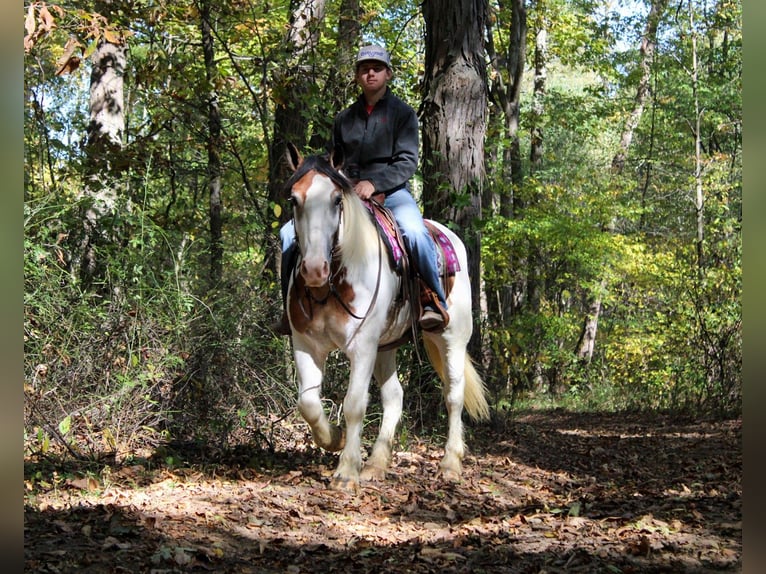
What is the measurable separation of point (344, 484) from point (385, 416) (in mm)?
1267

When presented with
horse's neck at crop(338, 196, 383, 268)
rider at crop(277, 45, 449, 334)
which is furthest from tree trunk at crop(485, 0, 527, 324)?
horse's neck at crop(338, 196, 383, 268)

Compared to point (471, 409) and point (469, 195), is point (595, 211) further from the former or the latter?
point (471, 409)

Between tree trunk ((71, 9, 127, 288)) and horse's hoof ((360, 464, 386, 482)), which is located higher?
tree trunk ((71, 9, 127, 288))

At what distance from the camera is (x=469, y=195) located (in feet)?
33.1

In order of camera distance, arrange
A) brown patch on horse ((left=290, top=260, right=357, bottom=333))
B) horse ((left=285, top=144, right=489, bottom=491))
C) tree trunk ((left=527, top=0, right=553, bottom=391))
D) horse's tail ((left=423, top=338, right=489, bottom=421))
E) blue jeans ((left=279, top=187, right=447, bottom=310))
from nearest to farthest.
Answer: horse ((left=285, top=144, right=489, bottom=491)), brown patch on horse ((left=290, top=260, right=357, bottom=333)), blue jeans ((left=279, top=187, right=447, bottom=310)), horse's tail ((left=423, top=338, right=489, bottom=421)), tree trunk ((left=527, top=0, right=553, bottom=391))

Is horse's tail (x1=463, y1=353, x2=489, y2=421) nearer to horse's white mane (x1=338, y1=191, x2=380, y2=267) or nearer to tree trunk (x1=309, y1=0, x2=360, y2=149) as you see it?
horse's white mane (x1=338, y1=191, x2=380, y2=267)

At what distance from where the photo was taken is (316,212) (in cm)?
599

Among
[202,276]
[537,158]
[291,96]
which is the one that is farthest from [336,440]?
[537,158]

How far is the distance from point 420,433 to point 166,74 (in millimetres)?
5505

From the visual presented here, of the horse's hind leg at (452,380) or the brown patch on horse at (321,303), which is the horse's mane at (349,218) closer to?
the brown patch on horse at (321,303)

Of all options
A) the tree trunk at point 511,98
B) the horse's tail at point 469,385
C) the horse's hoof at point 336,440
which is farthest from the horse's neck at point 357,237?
the tree trunk at point 511,98

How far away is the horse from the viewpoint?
6.02 m

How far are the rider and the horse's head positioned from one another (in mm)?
906

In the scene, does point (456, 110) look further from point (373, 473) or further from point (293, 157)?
point (373, 473)
